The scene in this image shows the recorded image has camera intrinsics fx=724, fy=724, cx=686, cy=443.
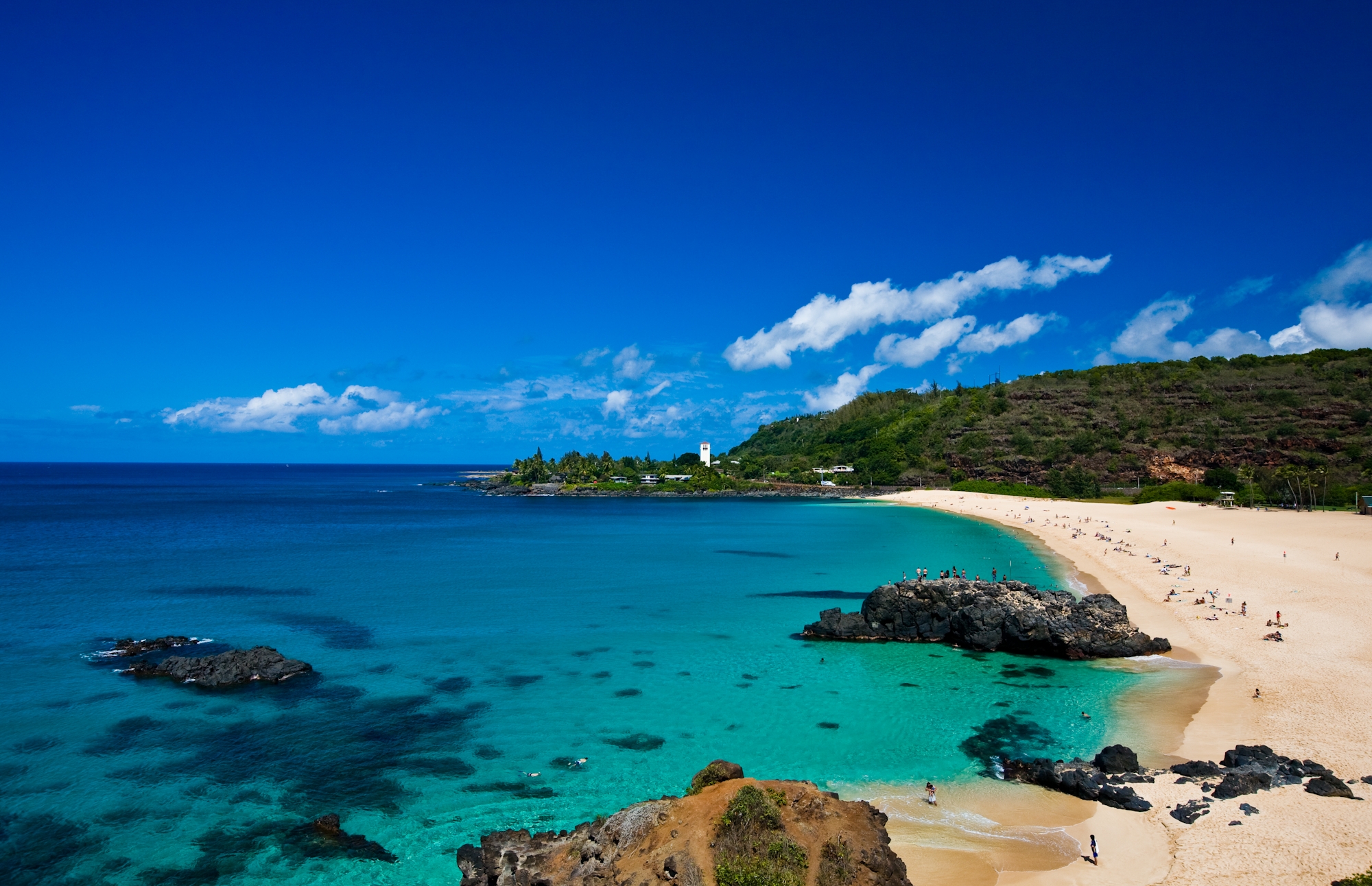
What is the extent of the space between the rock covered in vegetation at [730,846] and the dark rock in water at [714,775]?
42mm

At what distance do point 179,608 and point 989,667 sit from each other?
4110 cm

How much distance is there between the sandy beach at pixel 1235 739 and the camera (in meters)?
14.3

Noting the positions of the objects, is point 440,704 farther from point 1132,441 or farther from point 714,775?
point 1132,441

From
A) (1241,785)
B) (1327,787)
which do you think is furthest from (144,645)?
(1327,787)

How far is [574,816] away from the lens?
17.2m

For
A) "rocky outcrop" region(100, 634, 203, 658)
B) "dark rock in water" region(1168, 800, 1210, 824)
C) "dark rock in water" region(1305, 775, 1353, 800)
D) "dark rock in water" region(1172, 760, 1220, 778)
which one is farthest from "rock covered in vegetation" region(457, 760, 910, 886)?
"rocky outcrop" region(100, 634, 203, 658)

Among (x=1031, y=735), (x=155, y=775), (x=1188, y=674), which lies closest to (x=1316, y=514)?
(x=1188, y=674)

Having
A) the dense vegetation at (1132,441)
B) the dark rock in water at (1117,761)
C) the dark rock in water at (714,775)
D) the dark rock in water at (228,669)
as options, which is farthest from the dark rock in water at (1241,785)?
the dense vegetation at (1132,441)

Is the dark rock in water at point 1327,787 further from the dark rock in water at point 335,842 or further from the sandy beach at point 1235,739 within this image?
the dark rock in water at point 335,842

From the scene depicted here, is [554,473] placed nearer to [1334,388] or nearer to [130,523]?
[130,523]

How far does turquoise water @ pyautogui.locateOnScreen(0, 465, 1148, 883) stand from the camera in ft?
55.8

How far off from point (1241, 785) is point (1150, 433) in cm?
12918

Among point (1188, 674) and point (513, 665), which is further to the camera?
point (513, 665)

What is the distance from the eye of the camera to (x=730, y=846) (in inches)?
444
